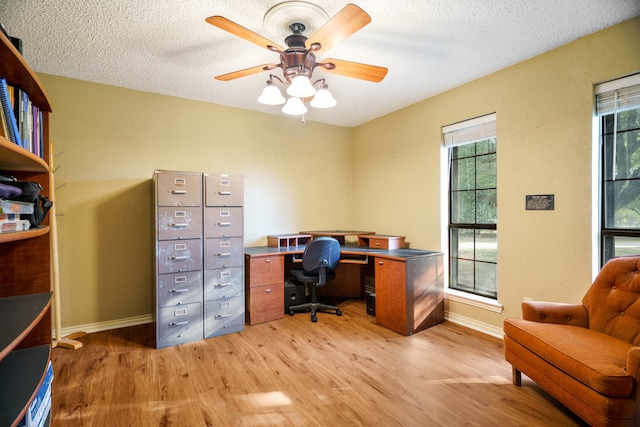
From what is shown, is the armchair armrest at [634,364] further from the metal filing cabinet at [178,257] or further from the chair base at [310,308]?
the metal filing cabinet at [178,257]

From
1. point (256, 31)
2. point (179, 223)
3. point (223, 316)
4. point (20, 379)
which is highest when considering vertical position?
point (256, 31)

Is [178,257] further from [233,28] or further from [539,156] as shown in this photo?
[539,156]

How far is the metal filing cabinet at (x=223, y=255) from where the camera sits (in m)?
2.95

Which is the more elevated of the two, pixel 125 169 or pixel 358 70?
pixel 358 70

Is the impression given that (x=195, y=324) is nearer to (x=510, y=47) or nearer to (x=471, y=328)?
(x=471, y=328)

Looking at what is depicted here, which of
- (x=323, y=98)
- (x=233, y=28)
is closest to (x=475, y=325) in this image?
(x=323, y=98)

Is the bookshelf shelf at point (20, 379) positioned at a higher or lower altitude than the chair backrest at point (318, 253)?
lower

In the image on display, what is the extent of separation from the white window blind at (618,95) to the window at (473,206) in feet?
2.58

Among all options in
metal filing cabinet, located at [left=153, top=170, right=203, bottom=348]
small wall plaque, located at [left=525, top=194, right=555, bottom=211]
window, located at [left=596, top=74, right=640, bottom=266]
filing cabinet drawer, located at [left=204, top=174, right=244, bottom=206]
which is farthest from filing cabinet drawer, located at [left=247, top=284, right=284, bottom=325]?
window, located at [left=596, top=74, right=640, bottom=266]

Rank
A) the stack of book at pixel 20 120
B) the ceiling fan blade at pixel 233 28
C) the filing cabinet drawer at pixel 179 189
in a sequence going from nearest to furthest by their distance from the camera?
the stack of book at pixel 20 120
the ceiling fan blade at pixel 233 28
the filing cabinet drawer at pixel 179 189

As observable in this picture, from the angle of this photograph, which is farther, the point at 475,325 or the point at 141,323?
the point at 141,323

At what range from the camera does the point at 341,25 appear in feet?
5.34

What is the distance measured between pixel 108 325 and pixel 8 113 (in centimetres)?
271

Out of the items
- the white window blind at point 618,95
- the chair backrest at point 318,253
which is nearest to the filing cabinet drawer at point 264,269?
the chair backrest at point 318,253
